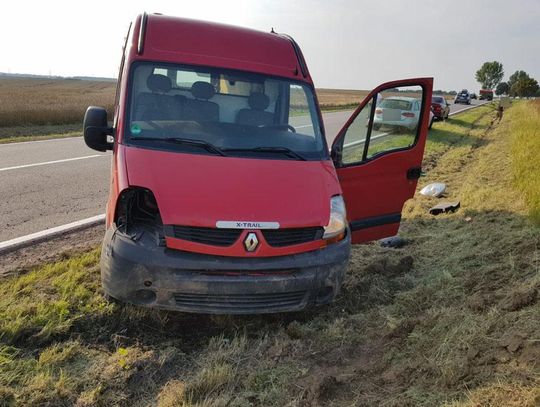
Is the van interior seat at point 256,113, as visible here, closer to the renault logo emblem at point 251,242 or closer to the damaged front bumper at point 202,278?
the renault logo emblem at point 251,242

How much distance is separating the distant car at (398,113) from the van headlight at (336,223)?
1459 mm

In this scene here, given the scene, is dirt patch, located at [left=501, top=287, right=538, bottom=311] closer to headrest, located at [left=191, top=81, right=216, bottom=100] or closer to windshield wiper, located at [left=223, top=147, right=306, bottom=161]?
windshield wiper, located at [left=223, top=147, right=306, bottom=161]

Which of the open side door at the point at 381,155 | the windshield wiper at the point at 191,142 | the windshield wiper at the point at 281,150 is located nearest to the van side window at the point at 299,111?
the open side door at the point at 381,155

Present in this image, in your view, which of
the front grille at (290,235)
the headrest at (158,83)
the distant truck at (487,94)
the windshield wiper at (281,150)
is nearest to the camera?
the front grille at (290,235)

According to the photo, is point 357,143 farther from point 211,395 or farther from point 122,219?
point 211,395

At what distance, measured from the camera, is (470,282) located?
4195 mm

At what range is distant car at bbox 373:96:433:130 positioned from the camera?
482 cm

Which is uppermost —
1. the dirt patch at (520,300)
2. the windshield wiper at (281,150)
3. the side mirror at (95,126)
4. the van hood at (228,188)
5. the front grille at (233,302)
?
the side mirror at (95,126)

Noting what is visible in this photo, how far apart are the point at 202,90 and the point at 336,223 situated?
5.97ft

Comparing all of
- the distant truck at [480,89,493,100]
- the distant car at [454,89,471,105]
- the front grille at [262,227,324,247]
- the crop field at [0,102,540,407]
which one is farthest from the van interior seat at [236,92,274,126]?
the distant truck at [480,89,493,100]

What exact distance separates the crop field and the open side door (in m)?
0.55

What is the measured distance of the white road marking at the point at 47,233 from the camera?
5.03 meters


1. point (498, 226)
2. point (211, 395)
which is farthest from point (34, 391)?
point (498, 226)

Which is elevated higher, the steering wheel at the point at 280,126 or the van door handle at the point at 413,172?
the steering wheel at the point at 280,126
